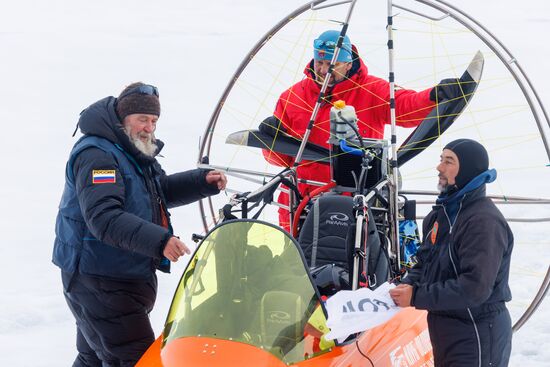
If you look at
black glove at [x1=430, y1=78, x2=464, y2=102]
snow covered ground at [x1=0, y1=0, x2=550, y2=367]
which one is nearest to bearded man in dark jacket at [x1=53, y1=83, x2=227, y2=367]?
snow covered ground at [x1=0, y1=0, x2=550, y2=367]

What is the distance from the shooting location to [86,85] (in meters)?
15.0

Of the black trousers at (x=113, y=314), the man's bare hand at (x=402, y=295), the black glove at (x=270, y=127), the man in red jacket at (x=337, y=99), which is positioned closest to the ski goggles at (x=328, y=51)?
the man in red jacket at (x=337, y=99)

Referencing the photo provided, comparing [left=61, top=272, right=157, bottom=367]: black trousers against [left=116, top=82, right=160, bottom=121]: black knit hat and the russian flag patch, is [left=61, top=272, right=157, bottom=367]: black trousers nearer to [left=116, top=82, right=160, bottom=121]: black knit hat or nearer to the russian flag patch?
the russian flag patch

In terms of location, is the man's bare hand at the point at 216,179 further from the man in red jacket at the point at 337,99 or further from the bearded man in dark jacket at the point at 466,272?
the bearded man in dark jacket at the point at 466,272

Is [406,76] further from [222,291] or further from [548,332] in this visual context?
[222,291]

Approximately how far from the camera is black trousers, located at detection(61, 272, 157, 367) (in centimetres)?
439

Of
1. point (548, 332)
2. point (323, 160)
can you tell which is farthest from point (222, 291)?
point (548, 332)

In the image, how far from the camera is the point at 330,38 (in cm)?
603

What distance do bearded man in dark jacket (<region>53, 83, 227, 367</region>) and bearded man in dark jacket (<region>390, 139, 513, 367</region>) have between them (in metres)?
1.29

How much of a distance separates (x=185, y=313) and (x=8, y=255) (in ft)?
16.0

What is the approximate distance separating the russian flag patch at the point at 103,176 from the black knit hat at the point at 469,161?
1617 mm

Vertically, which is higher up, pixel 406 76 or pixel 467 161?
pixel 406 76

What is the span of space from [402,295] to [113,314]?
4.85ft

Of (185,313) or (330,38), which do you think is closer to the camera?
(185,313)
